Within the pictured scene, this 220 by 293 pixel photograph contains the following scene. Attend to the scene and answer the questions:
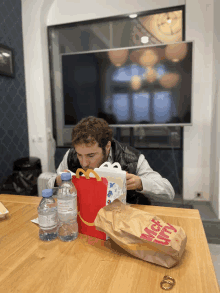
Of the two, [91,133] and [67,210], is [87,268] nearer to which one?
[67,210]

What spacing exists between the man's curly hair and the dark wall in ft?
5.64

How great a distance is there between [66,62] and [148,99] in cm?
118

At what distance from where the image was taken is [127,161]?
1.45 m

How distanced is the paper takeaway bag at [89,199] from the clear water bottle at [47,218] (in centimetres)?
10

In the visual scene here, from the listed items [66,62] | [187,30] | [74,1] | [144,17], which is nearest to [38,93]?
[66,62]

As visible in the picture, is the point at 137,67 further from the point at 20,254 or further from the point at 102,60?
the point at 20,254

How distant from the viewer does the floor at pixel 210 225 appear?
186cm

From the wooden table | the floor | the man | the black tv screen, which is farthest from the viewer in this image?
the black tv screen

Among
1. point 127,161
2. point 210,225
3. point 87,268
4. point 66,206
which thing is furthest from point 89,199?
point 210,225

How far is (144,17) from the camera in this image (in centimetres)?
280

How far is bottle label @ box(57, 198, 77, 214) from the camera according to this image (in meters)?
0.79

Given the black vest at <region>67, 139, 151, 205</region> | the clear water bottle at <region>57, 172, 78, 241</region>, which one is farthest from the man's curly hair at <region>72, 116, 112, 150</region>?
the clear water bottle at <region>57, 172, 78, 241</region>

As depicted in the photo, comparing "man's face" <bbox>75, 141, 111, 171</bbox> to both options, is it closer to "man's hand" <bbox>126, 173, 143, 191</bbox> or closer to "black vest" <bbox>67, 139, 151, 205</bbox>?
"black vest" <bbox>67, 139, 151, 205</bbox>

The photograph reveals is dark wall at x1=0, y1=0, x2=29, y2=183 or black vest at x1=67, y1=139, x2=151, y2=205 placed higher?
dark wall at x1=0, y1=0, x2=29, y2=183
